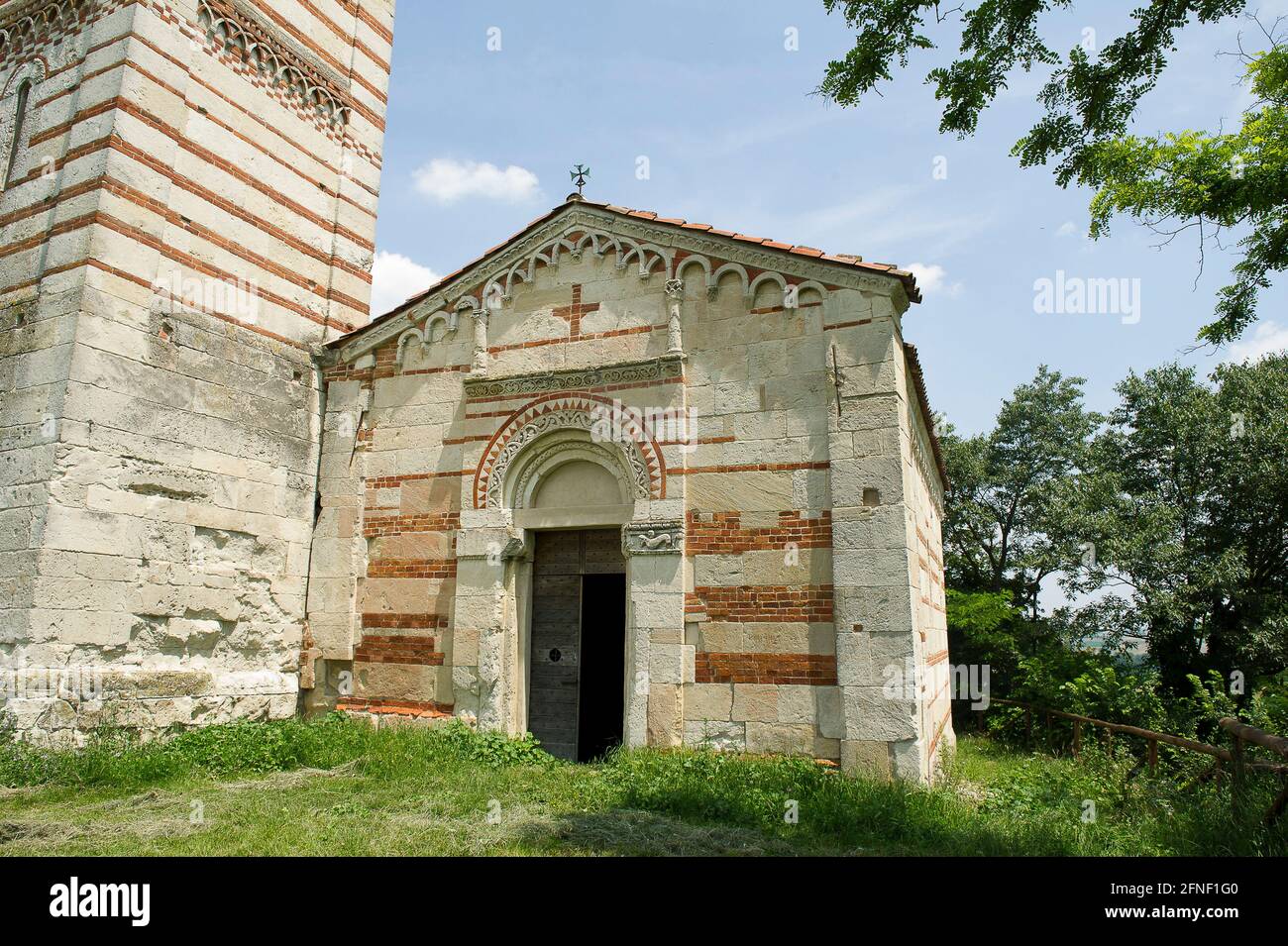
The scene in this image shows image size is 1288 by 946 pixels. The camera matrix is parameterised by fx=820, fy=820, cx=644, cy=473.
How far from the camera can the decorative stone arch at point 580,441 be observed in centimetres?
905

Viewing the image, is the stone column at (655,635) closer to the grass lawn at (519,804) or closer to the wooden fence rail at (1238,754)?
the grass lawn at (519,804)

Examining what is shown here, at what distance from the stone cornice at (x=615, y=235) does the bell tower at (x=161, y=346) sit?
1.36 meters

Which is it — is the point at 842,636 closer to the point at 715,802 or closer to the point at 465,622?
the point at 715,802

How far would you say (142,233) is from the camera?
903 centimetres

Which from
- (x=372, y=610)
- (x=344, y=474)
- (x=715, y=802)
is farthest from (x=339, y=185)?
(x=715, y=802)

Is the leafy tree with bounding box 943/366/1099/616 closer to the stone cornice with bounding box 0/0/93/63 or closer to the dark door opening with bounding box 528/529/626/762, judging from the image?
the dark door opening with bounding box 528/529/626/762

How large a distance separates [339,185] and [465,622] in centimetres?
659

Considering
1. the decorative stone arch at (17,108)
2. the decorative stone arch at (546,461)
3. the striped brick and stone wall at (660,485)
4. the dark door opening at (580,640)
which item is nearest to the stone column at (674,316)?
the striped brick and stone wall at (660,485)

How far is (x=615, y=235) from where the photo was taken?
9.84 m

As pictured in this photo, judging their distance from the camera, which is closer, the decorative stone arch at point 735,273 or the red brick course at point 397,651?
the decorative stone arch at point 735,273

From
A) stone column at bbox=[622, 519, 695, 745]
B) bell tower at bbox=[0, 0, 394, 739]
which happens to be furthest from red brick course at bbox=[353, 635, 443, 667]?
stone column at bbox=[622, 519, 695, 745]

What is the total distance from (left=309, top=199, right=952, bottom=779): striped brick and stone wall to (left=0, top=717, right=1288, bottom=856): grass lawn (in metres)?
0.63
